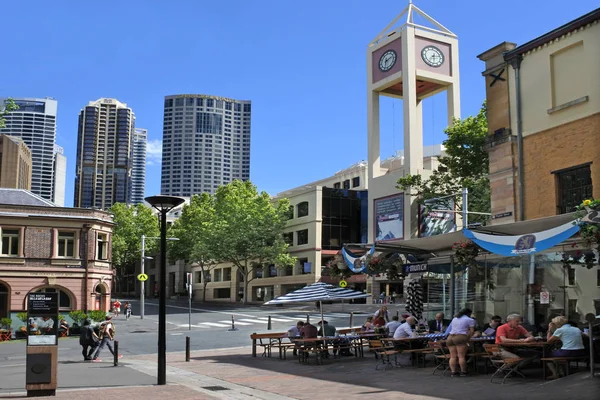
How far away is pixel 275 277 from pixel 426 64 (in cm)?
2858

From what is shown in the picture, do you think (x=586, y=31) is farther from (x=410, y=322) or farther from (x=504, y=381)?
(x=504, y=381)

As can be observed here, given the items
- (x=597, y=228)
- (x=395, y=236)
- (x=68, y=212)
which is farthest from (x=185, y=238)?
(x=597, y=228)

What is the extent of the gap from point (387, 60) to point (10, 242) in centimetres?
3801

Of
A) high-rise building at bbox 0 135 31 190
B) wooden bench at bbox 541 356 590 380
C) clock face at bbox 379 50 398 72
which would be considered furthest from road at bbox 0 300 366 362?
high-rise building at bbox 0 135 31 190

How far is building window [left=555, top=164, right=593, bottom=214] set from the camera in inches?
740

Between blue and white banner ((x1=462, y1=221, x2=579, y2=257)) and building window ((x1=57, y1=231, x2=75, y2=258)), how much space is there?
37.7 m

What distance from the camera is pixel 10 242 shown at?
45.4 m

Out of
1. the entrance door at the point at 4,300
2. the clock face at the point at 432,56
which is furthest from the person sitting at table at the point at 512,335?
the clock face at the point at 432,56

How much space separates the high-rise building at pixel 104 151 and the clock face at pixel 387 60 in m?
125

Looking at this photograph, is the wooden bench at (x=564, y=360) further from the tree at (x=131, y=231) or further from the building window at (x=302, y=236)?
the tree at (x=131, y=231)

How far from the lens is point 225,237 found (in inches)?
A: 2655

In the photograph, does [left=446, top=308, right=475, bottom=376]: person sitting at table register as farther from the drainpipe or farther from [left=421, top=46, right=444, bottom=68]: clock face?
[left=421, top=46, right=444, bottom=68]: clock face

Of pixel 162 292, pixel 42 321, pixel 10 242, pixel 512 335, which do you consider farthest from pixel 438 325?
pixel 10 242

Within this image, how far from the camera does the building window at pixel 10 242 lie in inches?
1778
